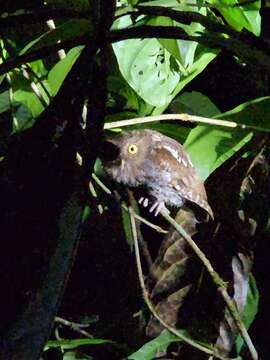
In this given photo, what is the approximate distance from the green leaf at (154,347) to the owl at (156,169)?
0.98 ft

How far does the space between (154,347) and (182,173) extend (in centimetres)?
42

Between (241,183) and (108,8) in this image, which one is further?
(241,183)

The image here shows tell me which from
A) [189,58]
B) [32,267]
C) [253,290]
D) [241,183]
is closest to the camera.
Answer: [32,267]

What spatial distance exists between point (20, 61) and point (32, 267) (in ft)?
0.79

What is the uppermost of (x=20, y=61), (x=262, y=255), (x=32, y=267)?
(x=20, y=61)

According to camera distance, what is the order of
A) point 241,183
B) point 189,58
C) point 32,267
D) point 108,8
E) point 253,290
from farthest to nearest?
point 253,290 → point 241,183 → point 189,58 → point 32,267 → point 108,8

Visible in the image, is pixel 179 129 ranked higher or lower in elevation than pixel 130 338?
higher

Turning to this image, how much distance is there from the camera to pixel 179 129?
204 cm

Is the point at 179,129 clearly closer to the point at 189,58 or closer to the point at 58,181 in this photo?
the point at 189,58

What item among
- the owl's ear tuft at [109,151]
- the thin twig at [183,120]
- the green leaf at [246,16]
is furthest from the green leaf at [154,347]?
the green leaf at [246,16]

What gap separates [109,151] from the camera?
208cm

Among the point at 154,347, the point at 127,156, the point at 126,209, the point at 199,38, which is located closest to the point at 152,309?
the point at 154,347

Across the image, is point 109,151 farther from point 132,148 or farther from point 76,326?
point 76,326

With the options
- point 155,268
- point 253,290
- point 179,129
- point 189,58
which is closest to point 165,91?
point 189,58
